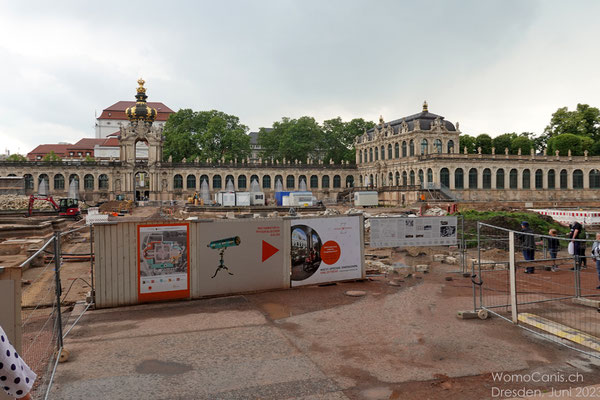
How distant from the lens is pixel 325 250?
14328mm

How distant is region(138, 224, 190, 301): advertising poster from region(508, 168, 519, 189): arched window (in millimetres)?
69617

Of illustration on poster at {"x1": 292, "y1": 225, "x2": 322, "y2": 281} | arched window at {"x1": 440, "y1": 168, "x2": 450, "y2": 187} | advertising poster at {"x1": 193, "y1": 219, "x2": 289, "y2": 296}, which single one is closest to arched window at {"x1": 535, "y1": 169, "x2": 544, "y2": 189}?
arched window at {"x1": 440, "y1": 168, "x2": 450, "y2": 187}

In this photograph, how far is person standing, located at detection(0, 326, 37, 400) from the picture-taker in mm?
3295

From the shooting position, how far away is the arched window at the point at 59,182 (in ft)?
248

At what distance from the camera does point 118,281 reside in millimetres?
11539

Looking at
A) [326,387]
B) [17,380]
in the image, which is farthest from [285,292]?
[17,380]

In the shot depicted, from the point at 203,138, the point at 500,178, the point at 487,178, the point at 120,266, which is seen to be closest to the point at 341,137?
the point at 203,138

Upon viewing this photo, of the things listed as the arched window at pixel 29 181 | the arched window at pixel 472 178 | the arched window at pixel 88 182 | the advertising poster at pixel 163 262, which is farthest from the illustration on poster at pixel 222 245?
the arched window at pixel 29 181

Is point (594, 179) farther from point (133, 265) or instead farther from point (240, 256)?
point (133, 265)

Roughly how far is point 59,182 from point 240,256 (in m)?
75.2

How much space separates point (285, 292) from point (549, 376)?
7734mm

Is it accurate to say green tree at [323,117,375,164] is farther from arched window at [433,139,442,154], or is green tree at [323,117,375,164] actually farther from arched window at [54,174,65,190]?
arched window at [54,174,65,190]

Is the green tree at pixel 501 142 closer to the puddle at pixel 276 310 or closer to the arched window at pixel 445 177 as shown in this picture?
the arched window at pixel 445 177

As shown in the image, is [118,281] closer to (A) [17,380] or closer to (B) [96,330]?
(B) [96,330]
